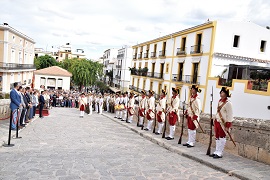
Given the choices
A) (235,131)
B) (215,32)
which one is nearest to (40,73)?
(215,32)

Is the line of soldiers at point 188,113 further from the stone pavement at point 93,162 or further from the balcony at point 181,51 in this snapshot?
the balcony at point 181,51

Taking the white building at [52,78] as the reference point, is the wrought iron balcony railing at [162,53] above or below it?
above

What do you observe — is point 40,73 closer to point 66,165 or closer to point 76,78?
point 76,78

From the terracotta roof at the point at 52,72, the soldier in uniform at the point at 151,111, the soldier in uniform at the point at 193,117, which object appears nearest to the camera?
the soldier in uniform at the point at 193,117

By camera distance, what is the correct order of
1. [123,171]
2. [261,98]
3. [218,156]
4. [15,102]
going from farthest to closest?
[261,98] → [15,102] → [218,156] → [123,171]

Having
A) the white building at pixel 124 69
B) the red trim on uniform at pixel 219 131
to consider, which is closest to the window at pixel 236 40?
the red trim on uniform at pixel 219 131

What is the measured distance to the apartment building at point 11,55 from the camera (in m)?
34.8

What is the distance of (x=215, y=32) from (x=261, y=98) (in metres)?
8.88

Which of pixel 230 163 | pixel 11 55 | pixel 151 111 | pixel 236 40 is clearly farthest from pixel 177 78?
pixel 11 55

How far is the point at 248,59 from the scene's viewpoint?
976 inches

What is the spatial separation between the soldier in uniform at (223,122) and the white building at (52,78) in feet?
149

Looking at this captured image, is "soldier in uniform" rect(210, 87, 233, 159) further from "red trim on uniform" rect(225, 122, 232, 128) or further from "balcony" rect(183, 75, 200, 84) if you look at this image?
"balcony" rect(183, 75, 200, 84)

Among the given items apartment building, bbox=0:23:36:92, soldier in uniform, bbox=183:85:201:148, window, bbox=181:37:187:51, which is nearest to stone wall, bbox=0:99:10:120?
soldier in uniform, bbox=183:85:201:148

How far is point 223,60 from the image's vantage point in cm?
2430
